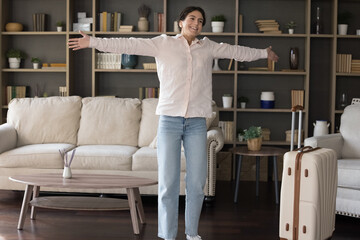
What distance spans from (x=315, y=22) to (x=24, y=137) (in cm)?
345

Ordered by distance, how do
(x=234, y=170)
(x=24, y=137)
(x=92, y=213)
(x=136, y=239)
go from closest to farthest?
1. (x=136, y=239)
2. (x=92, y=213)
3. (x=24, y=137)
4. (x=234, y=170)

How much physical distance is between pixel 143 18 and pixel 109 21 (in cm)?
39

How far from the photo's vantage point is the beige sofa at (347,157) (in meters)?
4.83

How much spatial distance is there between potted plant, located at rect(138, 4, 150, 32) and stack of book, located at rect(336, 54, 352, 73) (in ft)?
7.19

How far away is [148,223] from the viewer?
484cm

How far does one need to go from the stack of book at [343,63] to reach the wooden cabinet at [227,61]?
0.36 ft

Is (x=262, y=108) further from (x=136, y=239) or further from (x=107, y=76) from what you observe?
(x=136, y=239)

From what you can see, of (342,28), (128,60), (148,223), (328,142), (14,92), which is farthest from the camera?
(14,92)

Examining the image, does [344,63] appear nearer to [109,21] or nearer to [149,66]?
[149,66]

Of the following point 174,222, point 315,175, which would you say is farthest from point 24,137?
point 315,175

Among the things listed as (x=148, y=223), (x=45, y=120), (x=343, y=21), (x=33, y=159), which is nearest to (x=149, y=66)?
(x=45, y=120)

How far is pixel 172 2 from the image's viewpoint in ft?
24.1

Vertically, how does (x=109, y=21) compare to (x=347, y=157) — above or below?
above

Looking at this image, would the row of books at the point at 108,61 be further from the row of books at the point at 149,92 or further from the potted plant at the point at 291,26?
the potted plant at the point at 291,26
